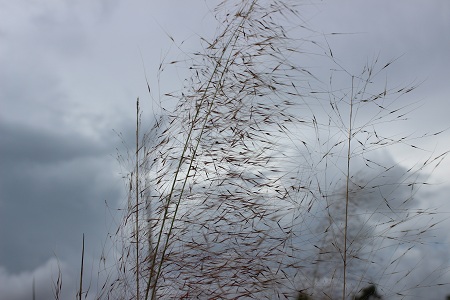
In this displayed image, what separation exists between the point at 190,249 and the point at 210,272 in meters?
0.13

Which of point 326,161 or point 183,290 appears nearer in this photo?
point 183,290

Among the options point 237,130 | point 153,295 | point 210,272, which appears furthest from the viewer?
point 237,130


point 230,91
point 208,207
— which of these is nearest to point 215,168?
point 208,207

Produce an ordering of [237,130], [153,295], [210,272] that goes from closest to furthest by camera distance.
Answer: [153,295] → [210,272] → [237,130]

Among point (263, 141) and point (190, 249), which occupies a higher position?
point (263, 141)

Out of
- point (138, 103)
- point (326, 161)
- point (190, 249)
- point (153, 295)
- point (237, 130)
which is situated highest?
point (138, 103)

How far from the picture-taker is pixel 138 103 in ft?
9.80

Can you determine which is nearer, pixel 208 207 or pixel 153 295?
pixel 153 295

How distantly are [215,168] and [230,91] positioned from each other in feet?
1.19

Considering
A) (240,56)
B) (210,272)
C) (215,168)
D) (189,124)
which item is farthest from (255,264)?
(240,56)

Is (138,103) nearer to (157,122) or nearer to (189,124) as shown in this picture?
(157,122)

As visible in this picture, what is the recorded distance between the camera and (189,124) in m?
2.78

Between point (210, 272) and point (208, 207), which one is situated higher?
point (208, 207)

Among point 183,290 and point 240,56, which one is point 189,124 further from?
point 183,290
